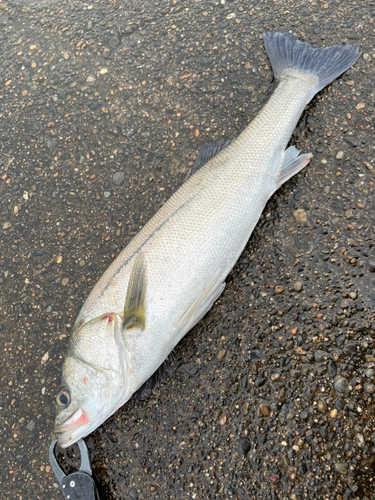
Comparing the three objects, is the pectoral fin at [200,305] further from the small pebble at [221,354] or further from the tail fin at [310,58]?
the tail fin at [310,58]

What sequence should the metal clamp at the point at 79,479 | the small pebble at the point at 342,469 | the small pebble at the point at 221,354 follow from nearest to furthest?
the small pebble at the point at 342,469
the metal clamp at the point at 79,479
the small pebble at the point at 221,354

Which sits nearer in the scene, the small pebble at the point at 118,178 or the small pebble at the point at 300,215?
the small pebble at the point at 300,215

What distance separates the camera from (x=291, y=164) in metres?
2.82

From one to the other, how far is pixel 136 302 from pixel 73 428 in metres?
0.99

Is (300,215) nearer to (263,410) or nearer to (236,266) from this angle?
(236,266)

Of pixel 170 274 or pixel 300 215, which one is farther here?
pixel 300 215

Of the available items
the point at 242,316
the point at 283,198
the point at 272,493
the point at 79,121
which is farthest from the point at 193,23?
the point at 272,493

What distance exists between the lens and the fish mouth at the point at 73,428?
2.49 m

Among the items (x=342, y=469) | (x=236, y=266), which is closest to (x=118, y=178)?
(x=236, y=266)

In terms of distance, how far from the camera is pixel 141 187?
3.17 m

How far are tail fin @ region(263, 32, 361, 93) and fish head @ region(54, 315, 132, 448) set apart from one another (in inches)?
99.6

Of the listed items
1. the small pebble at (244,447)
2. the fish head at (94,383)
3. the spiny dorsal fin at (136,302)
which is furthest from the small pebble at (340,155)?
the small pebble at (244,447)

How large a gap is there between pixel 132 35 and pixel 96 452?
3754 mm

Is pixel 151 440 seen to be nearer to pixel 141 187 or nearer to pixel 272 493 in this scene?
pixel 272 493
